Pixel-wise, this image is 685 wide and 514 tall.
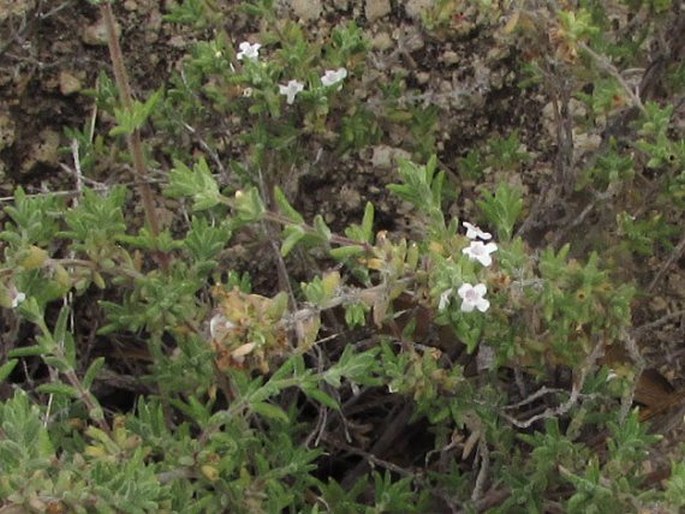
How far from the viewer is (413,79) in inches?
116

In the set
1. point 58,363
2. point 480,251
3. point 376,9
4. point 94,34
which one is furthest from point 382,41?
point 58,363

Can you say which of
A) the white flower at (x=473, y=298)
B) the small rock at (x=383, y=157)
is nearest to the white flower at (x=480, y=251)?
the white flower at (x=473, y=298)

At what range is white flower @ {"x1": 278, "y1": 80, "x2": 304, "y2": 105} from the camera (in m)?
2.29

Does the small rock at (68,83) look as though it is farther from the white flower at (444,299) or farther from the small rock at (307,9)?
the white flower at (444,299)

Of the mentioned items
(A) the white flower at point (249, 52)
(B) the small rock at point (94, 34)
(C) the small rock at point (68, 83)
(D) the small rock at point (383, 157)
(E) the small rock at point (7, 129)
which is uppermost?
(A) the white flower at point (249, 52)

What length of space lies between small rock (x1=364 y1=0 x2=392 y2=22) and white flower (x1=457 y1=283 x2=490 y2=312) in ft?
3.99

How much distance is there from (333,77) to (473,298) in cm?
63

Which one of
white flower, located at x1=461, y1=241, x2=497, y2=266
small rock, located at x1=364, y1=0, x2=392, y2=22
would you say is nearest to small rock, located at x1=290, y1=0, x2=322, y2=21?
small rock, located at x1=364, y1=0, x2=392, y2=22

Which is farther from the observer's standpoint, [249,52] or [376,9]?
[376,9]

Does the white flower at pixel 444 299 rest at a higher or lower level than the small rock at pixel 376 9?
higher

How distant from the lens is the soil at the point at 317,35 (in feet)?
9.39

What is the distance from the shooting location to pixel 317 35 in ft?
9.30

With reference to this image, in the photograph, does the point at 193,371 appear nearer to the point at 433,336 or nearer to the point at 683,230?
the point at 433,336

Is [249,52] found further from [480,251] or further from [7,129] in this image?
[7,129]
